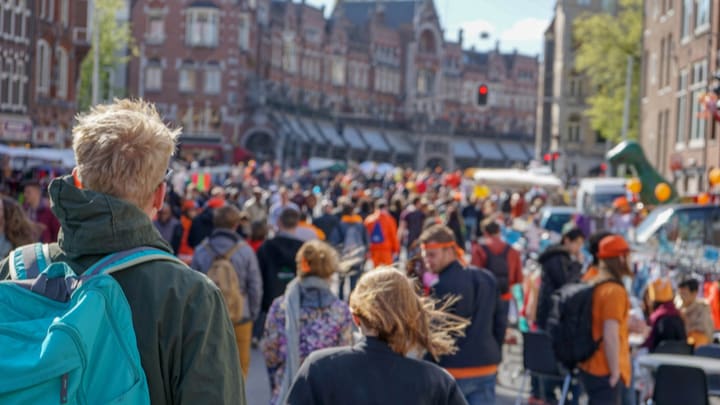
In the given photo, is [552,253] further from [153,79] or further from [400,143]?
[400,143]

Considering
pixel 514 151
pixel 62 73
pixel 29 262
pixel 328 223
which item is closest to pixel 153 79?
pixel 62 73

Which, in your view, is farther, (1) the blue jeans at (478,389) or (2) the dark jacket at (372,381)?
(1) the blue jeans at (478,389)

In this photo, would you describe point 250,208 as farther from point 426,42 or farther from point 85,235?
point 426,42

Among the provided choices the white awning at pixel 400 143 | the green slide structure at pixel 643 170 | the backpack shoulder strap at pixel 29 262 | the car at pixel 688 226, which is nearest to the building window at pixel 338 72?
the white awning at pixel 400 143

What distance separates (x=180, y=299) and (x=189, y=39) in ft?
236

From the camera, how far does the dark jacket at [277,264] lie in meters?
11.7

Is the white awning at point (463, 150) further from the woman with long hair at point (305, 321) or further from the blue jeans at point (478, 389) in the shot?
the woman with long hair at point (305, 321)

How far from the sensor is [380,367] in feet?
16.2

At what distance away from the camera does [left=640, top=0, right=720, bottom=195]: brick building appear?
35438 mm

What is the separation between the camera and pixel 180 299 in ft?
9.98

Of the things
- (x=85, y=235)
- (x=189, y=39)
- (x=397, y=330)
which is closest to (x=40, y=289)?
(x=85, y=235)

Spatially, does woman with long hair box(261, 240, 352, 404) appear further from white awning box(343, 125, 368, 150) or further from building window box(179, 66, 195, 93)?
white awning box(343, 125, 368, 150)

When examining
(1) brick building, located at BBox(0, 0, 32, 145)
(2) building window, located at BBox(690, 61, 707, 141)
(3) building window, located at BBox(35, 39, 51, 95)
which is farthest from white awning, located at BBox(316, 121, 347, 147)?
(2) building window, located at BBox(690, 61, 707, 141)

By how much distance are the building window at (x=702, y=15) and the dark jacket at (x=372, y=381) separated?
32466mm
